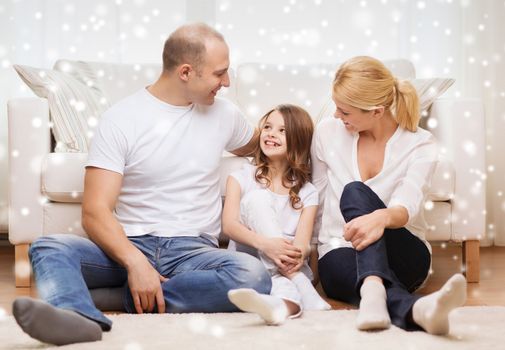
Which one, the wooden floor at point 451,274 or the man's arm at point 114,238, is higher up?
the man's arm at point 114,238

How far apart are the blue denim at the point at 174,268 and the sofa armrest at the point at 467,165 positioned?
76 cm

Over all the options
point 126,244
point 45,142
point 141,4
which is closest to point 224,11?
point 141,4

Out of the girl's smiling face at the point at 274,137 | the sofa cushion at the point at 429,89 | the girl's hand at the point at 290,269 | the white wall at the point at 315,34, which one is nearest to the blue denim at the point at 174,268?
the girl's hand at the point at 290,269

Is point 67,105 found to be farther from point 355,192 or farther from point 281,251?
point 355,192

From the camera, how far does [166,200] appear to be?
189cm

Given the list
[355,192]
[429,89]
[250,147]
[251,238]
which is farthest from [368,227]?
[429,89]

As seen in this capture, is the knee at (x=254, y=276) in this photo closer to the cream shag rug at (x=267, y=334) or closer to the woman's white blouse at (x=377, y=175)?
the cream shag rug at (x=267, y=334)

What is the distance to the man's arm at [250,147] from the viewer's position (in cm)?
214

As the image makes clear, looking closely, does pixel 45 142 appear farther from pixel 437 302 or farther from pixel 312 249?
pixel 437 302

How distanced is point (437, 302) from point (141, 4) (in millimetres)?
2291

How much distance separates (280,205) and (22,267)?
790mm

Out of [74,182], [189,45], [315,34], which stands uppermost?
[315,34]

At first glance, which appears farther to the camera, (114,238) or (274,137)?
(274,137)

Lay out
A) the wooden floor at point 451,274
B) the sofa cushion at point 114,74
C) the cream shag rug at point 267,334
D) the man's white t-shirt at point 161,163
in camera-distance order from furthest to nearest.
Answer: the sofa cushion at point 114,74 < the wooden floor at point 451,274 < the man's white t-shirt at point 161,163 < the cream shag rug at point 267,334
